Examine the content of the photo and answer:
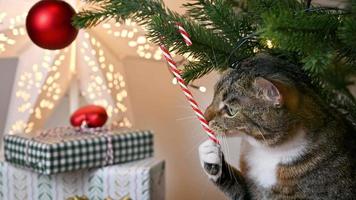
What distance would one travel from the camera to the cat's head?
1.51ft

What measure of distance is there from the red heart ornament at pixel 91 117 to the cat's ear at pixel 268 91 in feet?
1.45

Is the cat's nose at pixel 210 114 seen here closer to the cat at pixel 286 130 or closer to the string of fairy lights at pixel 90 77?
the cat at pixel 286 130

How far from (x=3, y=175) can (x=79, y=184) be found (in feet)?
0.40

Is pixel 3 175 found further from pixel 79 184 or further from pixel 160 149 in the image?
pixel 160 149

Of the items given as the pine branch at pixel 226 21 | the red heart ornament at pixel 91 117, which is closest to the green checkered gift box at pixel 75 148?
the red heart ornament at pixel 91 117

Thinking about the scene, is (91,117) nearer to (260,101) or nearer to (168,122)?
(168,122)

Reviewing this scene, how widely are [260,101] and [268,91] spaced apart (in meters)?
0.01

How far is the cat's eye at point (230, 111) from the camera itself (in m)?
0.48

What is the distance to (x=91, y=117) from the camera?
2.79 ft

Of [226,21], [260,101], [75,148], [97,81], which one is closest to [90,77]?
[97,81]

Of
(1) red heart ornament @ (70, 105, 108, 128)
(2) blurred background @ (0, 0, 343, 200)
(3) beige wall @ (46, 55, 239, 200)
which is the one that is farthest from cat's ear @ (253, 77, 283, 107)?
(3) beige wall @ (46, 55, 239, 200)

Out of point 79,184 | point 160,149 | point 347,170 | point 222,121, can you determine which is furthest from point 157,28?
point 160,149

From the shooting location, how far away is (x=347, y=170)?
1.56 ft

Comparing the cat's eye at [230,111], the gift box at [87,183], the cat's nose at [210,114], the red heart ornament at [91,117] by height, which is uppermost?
the cat's eye at [230,111]
